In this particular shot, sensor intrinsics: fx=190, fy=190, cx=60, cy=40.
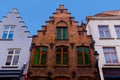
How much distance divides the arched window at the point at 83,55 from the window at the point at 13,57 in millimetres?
5818

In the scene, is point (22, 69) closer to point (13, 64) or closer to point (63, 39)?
point (13, 64)

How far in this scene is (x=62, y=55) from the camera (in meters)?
17.7

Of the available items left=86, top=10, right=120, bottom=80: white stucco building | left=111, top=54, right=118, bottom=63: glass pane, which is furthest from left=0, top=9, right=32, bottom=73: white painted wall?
left=111, top=54, right=118, bottom=63: glass pane

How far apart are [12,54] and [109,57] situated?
9367mm

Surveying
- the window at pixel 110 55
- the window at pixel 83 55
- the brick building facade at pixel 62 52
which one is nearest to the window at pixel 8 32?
the brick building facade at pixel 62 52

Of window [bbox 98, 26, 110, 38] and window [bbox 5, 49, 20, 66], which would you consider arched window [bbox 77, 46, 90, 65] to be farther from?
window [bbox 5, 49, 20, 66]

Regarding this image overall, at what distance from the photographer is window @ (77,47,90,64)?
17309 millimetres

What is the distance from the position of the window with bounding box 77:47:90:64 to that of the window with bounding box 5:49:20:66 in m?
5.81

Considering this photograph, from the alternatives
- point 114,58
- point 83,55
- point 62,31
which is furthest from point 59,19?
point 114,58

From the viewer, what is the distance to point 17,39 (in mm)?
19188

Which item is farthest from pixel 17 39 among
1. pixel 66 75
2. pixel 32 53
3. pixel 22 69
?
pixel 66 75

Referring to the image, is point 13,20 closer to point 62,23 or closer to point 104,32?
point 62,23

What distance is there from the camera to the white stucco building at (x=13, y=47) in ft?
54.5

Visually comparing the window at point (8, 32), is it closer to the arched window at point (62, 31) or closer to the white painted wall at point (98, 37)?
the arched window at point (62, 31)
